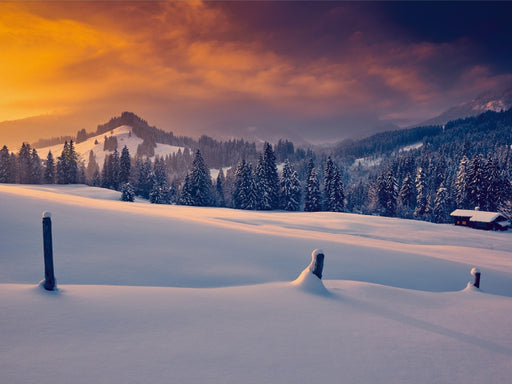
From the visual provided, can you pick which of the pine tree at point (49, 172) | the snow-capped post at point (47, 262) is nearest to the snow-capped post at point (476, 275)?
the snow-capped post at point (47, 262)

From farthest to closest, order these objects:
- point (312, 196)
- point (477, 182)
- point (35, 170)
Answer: point (35, 170) → point (477, 182) → point (312, 196)

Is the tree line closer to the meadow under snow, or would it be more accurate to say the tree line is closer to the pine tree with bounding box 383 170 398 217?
the pine tree with bounding box 383 170 398 217

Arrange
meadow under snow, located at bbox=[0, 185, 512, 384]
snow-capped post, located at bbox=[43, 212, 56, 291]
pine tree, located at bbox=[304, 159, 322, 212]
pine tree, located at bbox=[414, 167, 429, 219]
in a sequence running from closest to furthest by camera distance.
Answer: meadow under snow, located at bbox=[0, 185, 512, 384], snow-capped post, located at bbox=[43, 212, 56, 291], pine tree, located at bbox=[304, 159, 322, 212], pine tree, located at bbox=[414, 167, 429, 219]

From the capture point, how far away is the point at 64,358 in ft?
10.2

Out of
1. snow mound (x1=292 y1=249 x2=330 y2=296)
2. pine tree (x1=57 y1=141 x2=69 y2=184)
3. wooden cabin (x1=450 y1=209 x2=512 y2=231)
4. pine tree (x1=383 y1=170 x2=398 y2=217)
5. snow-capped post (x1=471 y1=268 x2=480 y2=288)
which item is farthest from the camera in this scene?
pine tree (x1=57 y1=141 x2=69 y2=184)

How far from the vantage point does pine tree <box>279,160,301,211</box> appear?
55.0 metres

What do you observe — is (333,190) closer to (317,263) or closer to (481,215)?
(481,215)

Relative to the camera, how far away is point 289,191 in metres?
55.4

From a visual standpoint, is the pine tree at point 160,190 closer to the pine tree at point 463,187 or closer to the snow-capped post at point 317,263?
the snow-capped post at point 317,263

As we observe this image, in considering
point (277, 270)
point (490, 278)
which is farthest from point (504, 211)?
point (277, 270)

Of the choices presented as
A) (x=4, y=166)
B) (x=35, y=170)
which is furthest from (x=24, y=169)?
(x=4, y=166)

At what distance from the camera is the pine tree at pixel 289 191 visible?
180ft

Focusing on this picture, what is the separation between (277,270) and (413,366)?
594cm

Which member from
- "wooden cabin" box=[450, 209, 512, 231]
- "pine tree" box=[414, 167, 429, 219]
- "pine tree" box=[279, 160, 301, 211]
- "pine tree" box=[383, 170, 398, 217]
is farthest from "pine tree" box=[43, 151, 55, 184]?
"pine tree" box=[414, 167, 429, 219]
